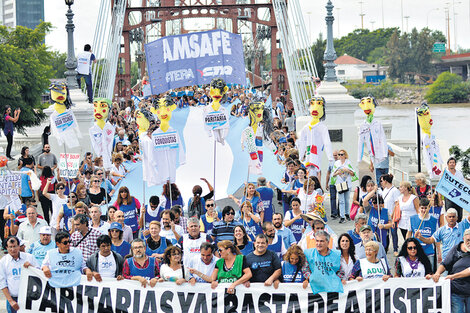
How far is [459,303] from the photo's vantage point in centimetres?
862

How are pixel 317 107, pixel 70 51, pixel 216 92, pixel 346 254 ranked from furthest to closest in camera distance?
pixel 70 51
pixel 317 107
pixel 216 92
pixel 346 254

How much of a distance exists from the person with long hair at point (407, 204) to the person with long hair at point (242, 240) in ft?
9.33

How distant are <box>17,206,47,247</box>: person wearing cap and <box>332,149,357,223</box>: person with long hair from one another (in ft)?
19.5

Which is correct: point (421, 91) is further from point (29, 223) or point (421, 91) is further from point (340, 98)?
point (29, 223)

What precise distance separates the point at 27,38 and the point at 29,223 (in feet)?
75.4

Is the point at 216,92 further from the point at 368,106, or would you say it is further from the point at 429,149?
the point at 429,149

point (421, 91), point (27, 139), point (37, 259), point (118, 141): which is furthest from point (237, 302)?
point (421, 91)

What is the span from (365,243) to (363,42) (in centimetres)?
17460

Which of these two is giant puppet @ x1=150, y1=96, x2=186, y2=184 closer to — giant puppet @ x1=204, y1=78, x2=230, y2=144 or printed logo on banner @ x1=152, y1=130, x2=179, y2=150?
printed logo on banner @ x1=152, y1=130, x2=179, y2=150

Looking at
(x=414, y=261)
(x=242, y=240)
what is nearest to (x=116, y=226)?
(x=242, y=240)

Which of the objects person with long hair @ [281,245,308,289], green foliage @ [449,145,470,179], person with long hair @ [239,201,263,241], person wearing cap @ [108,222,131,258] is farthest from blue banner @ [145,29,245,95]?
person with long hair @ [281,245,308,289]

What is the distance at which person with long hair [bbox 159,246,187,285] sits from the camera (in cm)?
877

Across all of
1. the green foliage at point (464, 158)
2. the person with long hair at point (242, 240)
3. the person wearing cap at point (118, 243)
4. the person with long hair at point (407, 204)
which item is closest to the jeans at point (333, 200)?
the person with long hair at point (407, 204)

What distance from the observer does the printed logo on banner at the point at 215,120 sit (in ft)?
43.6
